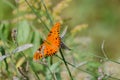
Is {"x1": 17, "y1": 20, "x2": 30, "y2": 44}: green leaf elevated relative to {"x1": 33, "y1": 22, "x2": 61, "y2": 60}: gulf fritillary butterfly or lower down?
elevated

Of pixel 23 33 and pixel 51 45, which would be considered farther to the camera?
pixel 23 33

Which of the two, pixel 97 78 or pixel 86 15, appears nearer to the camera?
pixel 97 78

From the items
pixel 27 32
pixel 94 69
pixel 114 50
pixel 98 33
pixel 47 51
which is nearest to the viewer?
pixel 47 51

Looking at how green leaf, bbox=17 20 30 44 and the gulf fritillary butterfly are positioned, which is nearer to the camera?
the gulf fritillary butterfly

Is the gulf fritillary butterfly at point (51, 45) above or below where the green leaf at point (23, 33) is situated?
below

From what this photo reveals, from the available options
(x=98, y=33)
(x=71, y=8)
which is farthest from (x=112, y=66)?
(x=71, y=8)

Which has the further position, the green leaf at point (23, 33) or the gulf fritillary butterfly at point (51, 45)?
the green leaf at point (23, 33)

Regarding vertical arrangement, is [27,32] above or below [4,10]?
below

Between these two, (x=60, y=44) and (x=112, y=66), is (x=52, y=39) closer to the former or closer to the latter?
Result: (x=60, y=44)

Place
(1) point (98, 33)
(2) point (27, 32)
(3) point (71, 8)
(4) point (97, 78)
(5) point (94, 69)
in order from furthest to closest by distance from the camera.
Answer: (3) point (71, 8) → (1) point (98, 33) → (2) point (27, 32) → (5) point (94, 69) → (4) point (97, 78)

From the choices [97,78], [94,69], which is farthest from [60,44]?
[94,69]

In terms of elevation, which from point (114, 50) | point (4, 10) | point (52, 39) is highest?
point (4, 10)
